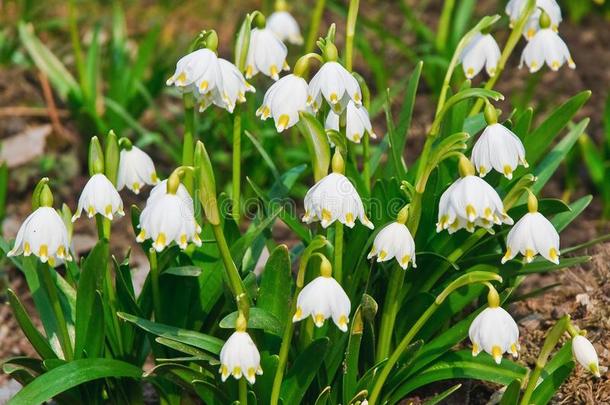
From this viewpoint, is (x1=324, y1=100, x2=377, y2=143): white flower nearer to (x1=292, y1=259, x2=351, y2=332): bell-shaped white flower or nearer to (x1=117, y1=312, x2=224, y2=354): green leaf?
(x1=292, y1=259, x2=351, y2=332): bell-shaped white flower

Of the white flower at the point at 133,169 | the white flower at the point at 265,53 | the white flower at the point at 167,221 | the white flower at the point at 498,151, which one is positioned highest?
the white flower at the point at 265,53

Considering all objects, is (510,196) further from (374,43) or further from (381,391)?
(374,43)

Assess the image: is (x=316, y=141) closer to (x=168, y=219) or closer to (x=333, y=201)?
(x=333, y=201)

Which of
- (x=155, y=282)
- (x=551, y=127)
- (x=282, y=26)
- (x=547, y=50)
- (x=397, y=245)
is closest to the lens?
(x=397, y=245)

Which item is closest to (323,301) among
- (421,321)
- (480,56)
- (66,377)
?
(421,321)

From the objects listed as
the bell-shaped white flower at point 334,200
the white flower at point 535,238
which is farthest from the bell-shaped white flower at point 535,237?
the bell-shaped white flower at point 334,200

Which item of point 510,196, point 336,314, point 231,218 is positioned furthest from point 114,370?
point 510,196

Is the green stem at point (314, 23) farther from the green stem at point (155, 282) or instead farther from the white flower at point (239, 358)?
the white flower at point (239, 358)
